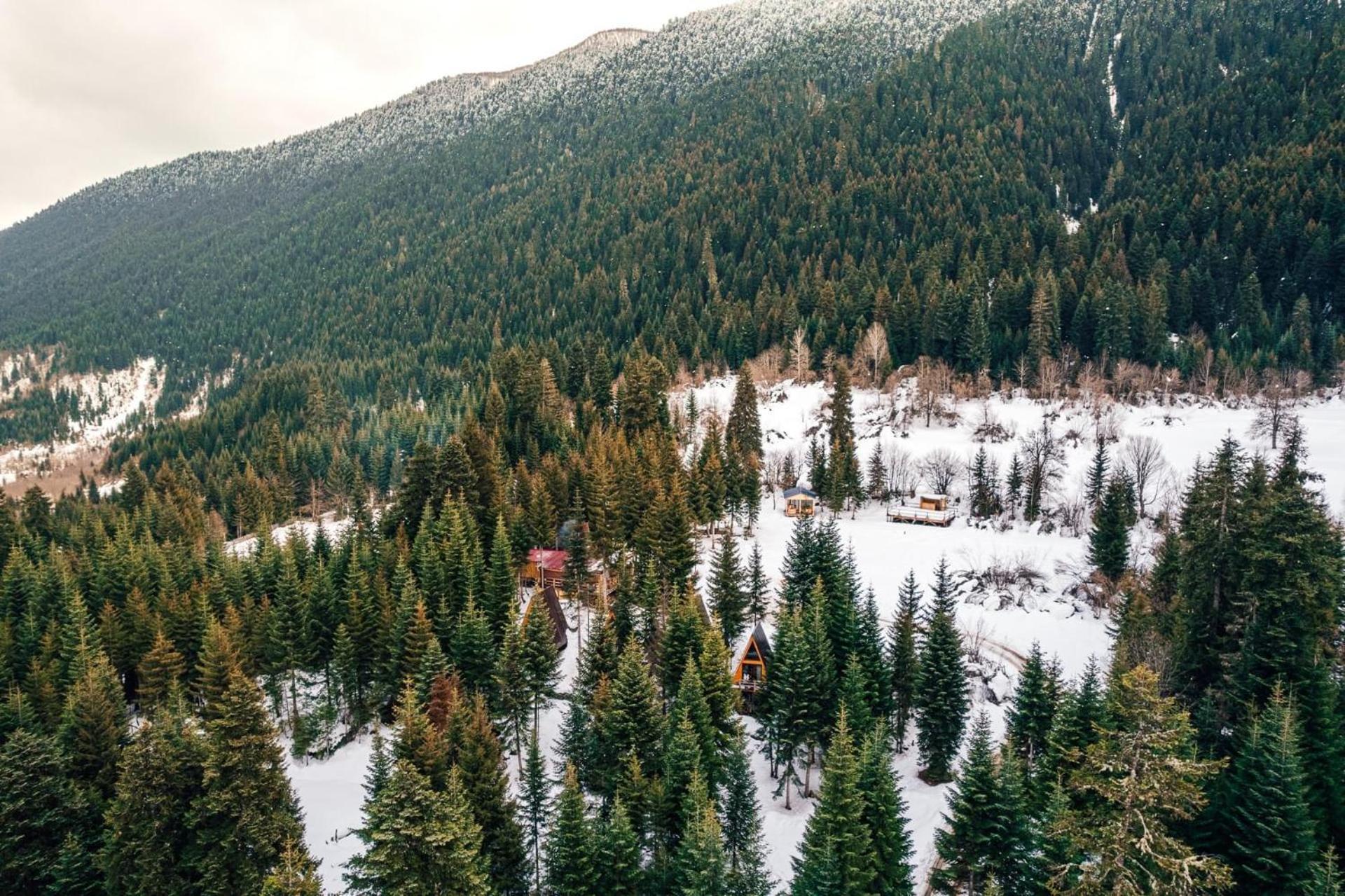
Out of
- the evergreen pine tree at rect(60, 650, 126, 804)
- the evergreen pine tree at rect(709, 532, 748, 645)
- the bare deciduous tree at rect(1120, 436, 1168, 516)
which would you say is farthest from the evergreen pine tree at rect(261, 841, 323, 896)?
the bare deciduous tree at rect(1120, 436, 1168, 516)

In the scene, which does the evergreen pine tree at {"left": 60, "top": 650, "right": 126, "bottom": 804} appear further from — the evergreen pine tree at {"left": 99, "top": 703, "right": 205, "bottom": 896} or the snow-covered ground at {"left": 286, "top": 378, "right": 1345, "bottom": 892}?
the snow-covered ground at {"left": 286, "top": 378, "right": 1345, "bottom": 892}

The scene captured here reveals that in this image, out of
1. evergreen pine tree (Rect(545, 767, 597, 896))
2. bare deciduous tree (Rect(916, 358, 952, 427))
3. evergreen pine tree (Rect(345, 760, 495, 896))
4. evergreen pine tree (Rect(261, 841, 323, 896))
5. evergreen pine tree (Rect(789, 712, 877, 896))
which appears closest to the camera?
evergreen pine tree (Rect(261, 841, 323, 896))

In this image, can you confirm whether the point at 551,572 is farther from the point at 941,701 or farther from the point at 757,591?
the point at 941,701

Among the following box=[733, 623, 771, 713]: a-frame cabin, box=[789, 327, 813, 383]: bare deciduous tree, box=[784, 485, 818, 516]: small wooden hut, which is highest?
box=[789, 327, 813, 383]: bare deciduous tree

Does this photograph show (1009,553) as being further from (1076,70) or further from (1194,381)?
(1076,70)

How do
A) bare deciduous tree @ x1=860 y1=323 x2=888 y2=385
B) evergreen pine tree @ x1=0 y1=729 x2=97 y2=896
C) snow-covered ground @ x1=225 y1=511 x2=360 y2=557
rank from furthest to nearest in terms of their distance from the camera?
bare deciduous tree @ x1=860 y1=323 x2=888 y2=385 < snow-covered ground @ x1=225 y1=511 x2=360 y2=557 < evergreen pine tree @ x1=0 y1=729 x2=97 y2=896

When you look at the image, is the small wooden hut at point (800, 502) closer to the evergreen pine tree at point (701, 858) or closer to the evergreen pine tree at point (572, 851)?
the evergreen pine tree at point (701, 858)
